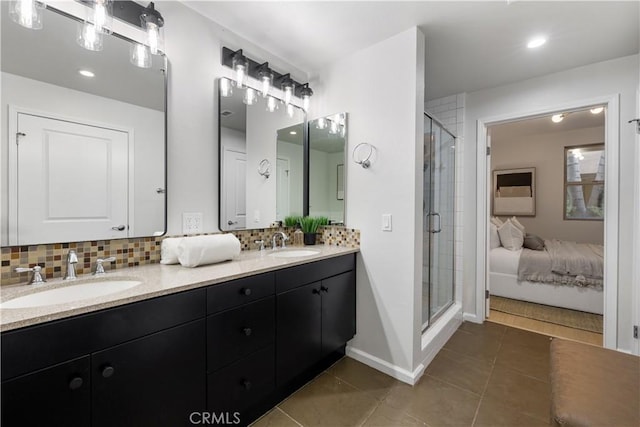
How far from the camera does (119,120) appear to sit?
1.44m

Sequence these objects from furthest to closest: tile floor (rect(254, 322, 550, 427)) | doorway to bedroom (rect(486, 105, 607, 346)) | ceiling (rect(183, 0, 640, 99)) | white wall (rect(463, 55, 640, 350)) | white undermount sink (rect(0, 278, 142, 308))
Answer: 1. doorway to bedroom (rect(486, 105, 607, 346))
2. white wall (rect(463, 55, 640, 350))
3. ceiling (rect(183, 0, 640, 99))
4. tile floor (rect(254, 322, 550, 427))
5. white undermount sink (rect(0, 278, 142, 308))

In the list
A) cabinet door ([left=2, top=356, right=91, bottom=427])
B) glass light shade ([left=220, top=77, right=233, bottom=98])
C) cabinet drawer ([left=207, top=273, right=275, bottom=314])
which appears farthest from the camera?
glass light shade ([left=220, top=77, right=233, bottom=98])

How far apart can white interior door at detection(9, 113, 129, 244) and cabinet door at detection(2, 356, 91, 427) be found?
68 centimetres

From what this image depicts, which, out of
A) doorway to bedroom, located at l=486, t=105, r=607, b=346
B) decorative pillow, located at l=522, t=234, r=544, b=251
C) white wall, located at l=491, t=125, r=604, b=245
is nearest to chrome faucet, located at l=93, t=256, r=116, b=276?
doorway to bedroom, located at l=486, t=105, r=607, b=346

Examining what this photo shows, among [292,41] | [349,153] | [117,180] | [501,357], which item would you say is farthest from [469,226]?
[117,180]

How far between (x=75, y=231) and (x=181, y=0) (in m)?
1.46

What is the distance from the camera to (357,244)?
2168 millimetres

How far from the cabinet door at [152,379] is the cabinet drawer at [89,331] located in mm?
41

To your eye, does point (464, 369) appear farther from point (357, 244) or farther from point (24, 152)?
point (24, 152)

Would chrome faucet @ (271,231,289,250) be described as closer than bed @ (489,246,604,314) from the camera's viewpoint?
Yes

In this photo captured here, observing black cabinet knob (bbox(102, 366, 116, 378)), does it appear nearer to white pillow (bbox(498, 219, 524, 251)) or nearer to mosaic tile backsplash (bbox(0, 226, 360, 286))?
mosaic tile backsplash (bbox(0, 226, 360, 286))

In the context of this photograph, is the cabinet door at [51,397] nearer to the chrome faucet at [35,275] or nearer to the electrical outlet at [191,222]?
the chrome faucet at [35,275]

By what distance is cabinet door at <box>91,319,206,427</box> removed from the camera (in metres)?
0.94

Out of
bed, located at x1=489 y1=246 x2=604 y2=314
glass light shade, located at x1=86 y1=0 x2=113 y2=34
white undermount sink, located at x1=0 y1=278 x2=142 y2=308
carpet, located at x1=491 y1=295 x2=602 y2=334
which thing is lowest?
carpet, located at x1=491 y1=295 x2=602 y2=334
